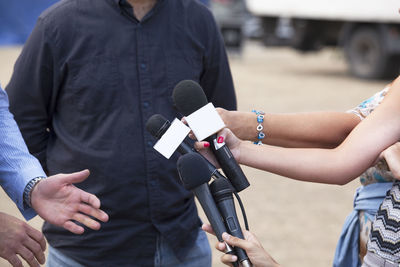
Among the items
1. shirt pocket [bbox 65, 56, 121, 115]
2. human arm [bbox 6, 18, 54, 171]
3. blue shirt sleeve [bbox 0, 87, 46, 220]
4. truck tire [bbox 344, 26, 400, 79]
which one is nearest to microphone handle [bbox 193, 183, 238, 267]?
blue shirt sleeve [bbox 0, 87, 46, 220]

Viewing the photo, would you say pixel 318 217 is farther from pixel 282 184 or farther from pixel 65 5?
pixel 65 5

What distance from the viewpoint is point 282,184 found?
6.73m

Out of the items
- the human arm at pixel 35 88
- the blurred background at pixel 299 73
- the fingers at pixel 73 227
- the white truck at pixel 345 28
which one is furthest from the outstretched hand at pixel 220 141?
the white truck at pixel 345 28

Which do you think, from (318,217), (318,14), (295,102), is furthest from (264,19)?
(318,217)

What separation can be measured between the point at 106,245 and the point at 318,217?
141 inches

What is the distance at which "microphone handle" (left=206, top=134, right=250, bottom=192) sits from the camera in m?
1.79

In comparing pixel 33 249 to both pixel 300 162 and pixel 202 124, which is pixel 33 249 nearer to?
pixel 202 124

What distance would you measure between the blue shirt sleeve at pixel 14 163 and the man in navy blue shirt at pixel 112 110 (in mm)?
313

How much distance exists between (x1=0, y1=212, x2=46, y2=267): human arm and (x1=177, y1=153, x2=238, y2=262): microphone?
1.96 ft

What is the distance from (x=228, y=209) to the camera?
1.68m

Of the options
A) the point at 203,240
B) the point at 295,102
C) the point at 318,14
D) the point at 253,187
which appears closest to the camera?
the point at 203,240

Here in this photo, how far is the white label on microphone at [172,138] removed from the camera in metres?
1.71

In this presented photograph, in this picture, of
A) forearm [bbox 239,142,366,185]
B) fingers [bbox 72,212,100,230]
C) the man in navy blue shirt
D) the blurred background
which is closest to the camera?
fingers [bbox 72,212,100,230]

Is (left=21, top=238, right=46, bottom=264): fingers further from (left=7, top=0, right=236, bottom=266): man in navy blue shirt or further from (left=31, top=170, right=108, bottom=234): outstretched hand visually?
(left=7, top=0, right=236, bottom=266): man in navy blue shirt
